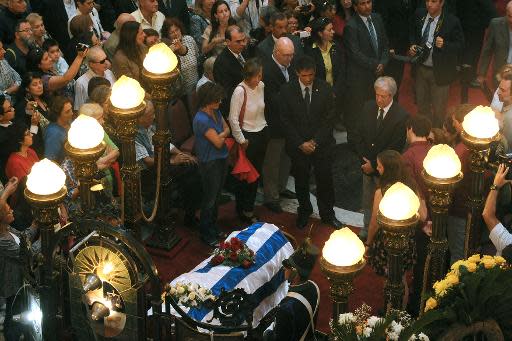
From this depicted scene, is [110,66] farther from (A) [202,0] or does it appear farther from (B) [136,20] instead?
(A) [202,0]

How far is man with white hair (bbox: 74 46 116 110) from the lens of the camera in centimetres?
1148

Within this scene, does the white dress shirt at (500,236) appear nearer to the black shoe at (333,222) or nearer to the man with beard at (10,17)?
the black shoe at (333,222)

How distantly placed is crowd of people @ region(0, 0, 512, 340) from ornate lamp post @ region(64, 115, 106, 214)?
5.02 feet

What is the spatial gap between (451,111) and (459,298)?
385 cm

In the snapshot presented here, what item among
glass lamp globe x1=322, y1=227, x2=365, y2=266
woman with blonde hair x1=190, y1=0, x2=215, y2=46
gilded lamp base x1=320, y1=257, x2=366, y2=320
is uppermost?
glass lamp globe x1=322, y1=227, x2=365, y2=266

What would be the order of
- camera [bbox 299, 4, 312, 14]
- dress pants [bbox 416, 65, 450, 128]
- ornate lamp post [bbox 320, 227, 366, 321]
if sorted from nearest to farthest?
ornate lamp post [bbox 320, 227, 366, 321], dress pants [bbox 416, 65, 450, 128], camera [bbox 299, 4, 312, 14]

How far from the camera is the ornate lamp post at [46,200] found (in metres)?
7.36

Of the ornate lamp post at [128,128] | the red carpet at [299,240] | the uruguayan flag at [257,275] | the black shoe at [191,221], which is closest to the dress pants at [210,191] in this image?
the red carpet at [299,240]

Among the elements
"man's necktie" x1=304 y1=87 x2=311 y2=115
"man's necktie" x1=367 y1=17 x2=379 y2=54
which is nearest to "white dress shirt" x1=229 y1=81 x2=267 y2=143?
"man's necktie" x1=304 y1=87 x2=311 y2=115

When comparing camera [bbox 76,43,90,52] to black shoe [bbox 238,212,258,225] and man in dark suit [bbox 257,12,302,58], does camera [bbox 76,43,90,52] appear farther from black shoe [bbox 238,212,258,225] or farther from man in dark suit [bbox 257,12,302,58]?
black shoe [bbox 238,212,258,225]

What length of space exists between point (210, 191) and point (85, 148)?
3.47 meters

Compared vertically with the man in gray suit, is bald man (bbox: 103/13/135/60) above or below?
above

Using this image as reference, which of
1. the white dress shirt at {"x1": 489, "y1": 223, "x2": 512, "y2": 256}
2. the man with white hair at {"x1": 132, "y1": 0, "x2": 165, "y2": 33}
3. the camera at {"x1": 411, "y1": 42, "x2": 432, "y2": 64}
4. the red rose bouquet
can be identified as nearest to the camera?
the white dress shirt at {"x1": 489, "y1": 223, "x2": 512, "y2": 256}

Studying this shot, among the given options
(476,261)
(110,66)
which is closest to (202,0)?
(110,66)
